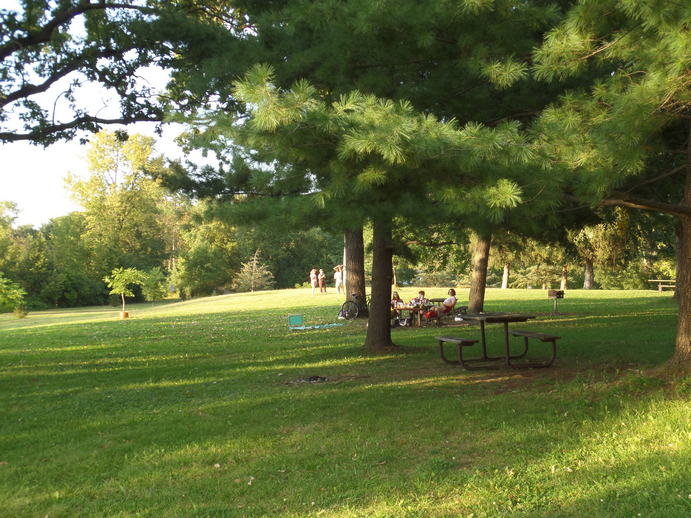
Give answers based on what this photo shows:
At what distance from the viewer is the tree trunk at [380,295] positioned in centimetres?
1109

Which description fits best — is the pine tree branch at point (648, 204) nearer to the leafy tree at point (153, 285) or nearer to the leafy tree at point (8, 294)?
the leafy tree at point (8, 294)

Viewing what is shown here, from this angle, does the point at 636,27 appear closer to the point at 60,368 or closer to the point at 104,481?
the point at 104,481

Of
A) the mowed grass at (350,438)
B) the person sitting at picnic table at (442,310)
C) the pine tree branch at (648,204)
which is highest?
the pine tree branch at (648,204)

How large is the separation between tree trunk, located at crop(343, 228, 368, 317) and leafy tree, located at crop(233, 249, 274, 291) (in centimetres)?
3366

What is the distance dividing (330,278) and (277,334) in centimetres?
4318

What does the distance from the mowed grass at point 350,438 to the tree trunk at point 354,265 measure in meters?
6.36

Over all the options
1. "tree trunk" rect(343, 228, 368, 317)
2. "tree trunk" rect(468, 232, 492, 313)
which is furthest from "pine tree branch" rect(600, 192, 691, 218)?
"tree trunk" rect(468, 232, 492, 313)

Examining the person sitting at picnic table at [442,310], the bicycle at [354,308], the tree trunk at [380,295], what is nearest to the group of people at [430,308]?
the person sitting at picnic table at [442,310]

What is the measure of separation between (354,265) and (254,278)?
1390 inches

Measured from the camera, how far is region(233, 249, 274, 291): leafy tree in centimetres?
5256

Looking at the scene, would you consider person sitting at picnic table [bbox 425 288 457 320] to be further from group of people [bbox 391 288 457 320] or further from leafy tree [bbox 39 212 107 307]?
leafy tree [bbox 39 212 107 307]

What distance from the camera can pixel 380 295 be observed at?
11.2m

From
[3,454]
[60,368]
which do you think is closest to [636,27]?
[3,454]

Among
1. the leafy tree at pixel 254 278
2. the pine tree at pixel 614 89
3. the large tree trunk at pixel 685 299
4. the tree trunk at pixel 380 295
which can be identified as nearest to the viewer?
the pine tree at pixel 614 89
